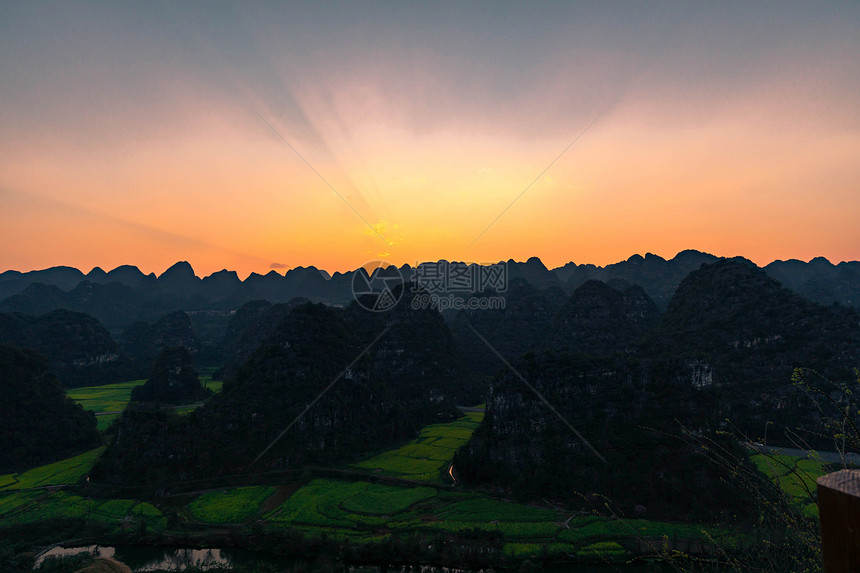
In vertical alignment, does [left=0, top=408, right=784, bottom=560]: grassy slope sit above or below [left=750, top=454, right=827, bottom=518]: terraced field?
below

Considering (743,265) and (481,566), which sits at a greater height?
(743,265)

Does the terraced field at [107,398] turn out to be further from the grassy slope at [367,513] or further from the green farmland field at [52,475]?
→ the grassy slope at [367,513]

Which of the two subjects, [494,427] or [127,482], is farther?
[494,427]

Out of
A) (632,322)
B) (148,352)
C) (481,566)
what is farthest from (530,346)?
(148,352)

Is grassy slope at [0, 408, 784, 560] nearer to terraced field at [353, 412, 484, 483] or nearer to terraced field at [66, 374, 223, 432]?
terraced field at [353, 412, 484, 483]

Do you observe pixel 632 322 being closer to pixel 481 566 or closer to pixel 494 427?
pixel 494 427

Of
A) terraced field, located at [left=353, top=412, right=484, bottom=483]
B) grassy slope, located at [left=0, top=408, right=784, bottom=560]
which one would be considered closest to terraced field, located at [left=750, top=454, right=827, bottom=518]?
grassy slope, located at [left=0, top=408, right=784, bottom=560]

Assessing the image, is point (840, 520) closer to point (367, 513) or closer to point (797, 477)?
point (797, 477)
